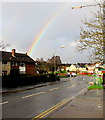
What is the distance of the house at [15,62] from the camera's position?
6173 centimetres

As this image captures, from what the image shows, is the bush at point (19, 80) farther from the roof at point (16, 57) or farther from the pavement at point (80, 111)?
the roof at point (16, 57)

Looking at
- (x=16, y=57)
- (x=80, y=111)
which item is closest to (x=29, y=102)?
(x=80, y=111)

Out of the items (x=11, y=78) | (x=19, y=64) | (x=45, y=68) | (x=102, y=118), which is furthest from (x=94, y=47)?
(x=45, y=68)

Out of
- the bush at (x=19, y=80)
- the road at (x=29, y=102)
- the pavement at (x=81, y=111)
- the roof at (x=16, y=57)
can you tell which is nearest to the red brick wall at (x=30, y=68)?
the roof at (x=16, y=57)

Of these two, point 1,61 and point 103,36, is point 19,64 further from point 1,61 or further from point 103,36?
point 103,36

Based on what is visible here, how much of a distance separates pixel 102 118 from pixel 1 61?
5414cm

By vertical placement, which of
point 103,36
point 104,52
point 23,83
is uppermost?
point 103,36

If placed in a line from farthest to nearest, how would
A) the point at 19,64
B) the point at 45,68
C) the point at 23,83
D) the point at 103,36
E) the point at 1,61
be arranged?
the point at 45,68 < the point at 19,64 < the point at 1,61 < the point at 23,83 < the point at 103,36

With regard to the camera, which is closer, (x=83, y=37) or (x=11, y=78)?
(x=83, y=37)

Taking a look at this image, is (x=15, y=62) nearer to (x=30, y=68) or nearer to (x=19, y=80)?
(x=30, y=68)

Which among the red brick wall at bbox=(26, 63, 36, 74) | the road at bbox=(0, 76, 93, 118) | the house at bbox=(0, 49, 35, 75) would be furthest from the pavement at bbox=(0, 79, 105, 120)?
the red brick wall at bbox=(26, 63, 36, 74)

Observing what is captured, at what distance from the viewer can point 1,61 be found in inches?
2371

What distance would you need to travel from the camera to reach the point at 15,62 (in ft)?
216

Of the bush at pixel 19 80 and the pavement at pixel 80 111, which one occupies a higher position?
the bush at pixel 19 80
